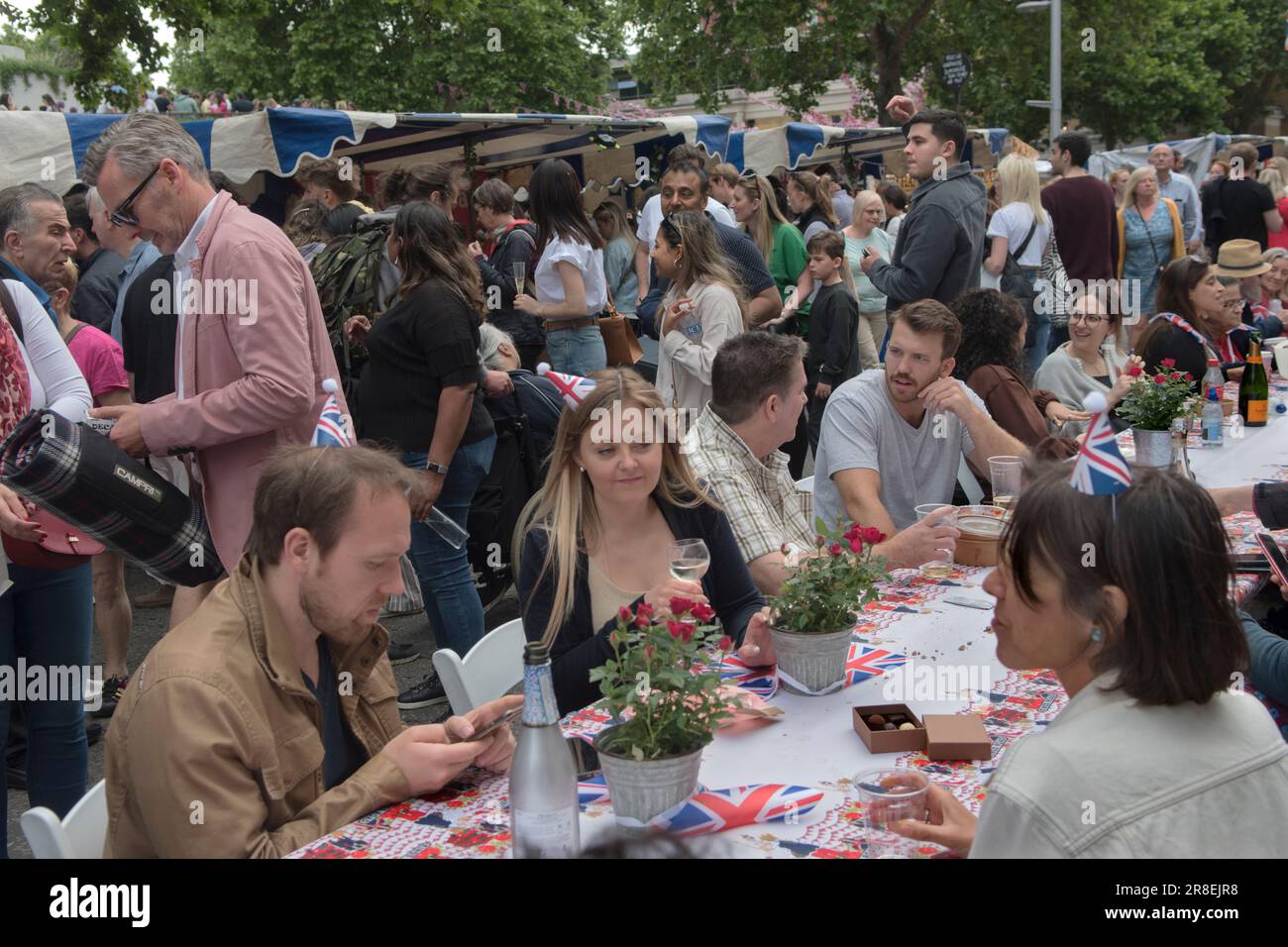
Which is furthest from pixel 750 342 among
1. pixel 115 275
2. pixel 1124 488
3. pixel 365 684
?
pixel 115 275

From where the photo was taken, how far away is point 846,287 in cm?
764

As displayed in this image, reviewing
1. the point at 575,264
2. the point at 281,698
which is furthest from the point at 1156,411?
the point at 575,264

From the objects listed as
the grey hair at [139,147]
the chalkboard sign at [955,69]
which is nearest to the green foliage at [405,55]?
the chalkboard sign at [955,69]

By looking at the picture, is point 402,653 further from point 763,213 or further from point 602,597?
point 763,213

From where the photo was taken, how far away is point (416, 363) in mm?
4598

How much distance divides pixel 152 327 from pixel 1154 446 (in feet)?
13.1

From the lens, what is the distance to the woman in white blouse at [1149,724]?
1576 millimetres

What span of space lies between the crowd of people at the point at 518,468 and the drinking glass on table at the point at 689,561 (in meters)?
0.09

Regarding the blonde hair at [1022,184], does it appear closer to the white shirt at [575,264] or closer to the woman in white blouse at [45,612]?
the white shirt at [575,264]

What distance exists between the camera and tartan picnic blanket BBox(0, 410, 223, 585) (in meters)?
2.92

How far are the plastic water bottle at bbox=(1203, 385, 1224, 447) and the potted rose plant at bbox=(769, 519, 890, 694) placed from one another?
3159 millimetres

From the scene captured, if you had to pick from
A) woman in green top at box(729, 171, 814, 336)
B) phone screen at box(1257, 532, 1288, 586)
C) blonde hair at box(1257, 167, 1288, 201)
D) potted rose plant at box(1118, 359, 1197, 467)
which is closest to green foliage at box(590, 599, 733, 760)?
phone screen at box(1257, 532, 1288, 586)
